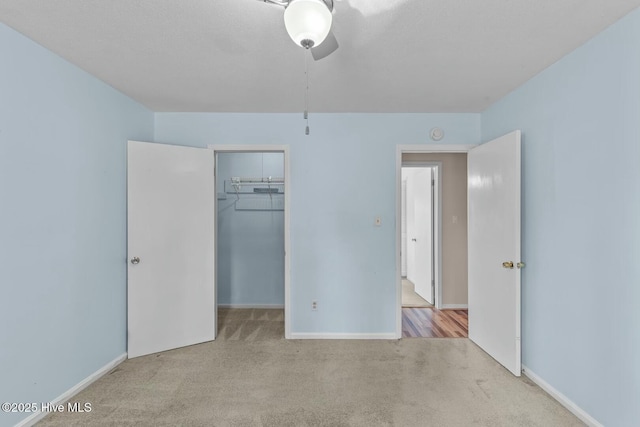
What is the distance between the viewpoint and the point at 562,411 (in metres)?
1.98

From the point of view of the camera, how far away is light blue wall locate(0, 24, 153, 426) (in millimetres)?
1736

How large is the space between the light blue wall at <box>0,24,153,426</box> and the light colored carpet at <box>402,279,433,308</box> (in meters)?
3.55

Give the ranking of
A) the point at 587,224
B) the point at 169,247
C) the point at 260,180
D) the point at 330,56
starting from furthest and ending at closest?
the point at 260,180, the point at 169,247, the point at 330,56, the point at 587,224

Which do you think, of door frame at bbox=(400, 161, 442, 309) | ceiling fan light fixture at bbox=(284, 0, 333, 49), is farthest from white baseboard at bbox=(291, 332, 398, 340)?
ceiling fan light fixture at bbox=(284, 0, 333, 49)

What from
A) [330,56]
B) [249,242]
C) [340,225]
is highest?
[330,56]

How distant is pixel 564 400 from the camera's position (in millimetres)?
2025

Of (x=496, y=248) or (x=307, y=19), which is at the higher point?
(x=307, y=19)

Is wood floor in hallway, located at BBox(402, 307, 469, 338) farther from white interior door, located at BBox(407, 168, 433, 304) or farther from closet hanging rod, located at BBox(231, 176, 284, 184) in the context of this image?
closet hanging rod, located at BBox(231, 176, 284, 184)

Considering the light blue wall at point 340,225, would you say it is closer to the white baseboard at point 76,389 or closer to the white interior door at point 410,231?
the white baseboard at point 76,389

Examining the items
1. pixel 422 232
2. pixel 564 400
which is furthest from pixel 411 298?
pixel 564 400

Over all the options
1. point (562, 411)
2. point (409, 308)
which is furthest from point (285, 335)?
point (562, 411)

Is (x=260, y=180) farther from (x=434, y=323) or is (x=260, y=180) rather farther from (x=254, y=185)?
(x=434, y=323)

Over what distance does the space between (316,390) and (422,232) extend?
3.13 meters

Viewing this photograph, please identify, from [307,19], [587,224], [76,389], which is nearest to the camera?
[307,19]
